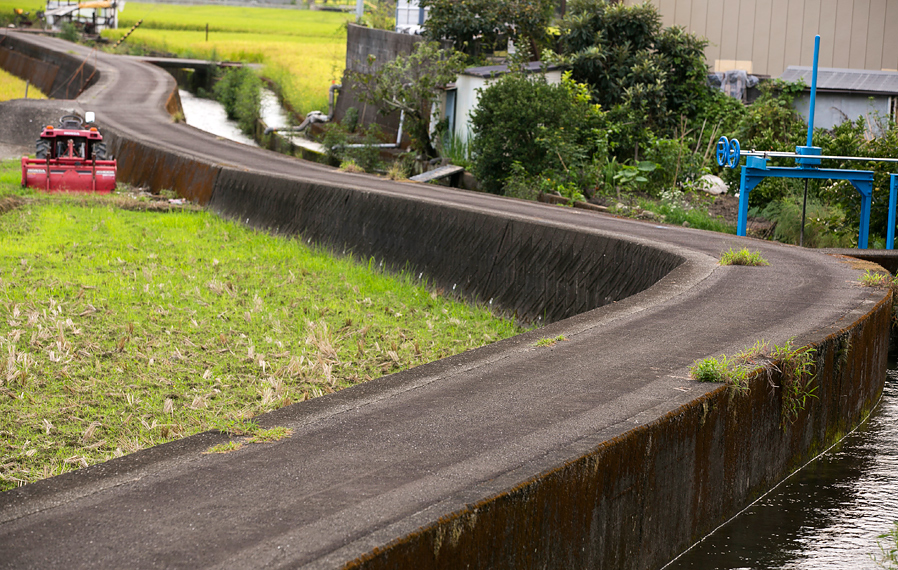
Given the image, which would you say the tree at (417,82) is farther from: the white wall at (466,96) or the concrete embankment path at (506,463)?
the concrete embankment path at (506,463)

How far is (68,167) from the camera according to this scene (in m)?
19.6

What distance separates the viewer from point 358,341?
10375 millimetres

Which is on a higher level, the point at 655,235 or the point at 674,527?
the point at 655,235

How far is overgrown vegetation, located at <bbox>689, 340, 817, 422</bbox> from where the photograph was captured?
6.53 meters

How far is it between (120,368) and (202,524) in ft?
16.3

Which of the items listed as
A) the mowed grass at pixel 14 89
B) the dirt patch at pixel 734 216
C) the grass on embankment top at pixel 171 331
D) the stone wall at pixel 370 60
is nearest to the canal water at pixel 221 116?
the stone wall at pixel 370 60

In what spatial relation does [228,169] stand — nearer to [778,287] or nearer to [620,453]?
[778,287]

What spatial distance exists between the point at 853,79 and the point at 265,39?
52534 mm

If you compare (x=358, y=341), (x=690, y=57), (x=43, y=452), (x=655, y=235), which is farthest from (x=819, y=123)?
(x=43, y=452)

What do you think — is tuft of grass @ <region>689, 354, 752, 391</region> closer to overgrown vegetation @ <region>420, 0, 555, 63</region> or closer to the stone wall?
overgrown vegetation @ <region>420, 0, 555, 63</region>

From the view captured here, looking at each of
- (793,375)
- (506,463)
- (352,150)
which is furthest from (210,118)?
(506,463)

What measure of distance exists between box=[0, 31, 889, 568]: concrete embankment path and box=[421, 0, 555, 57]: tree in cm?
1836

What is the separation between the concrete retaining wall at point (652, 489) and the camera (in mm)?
4457

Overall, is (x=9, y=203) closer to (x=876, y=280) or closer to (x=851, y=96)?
(x=876, y=280)
